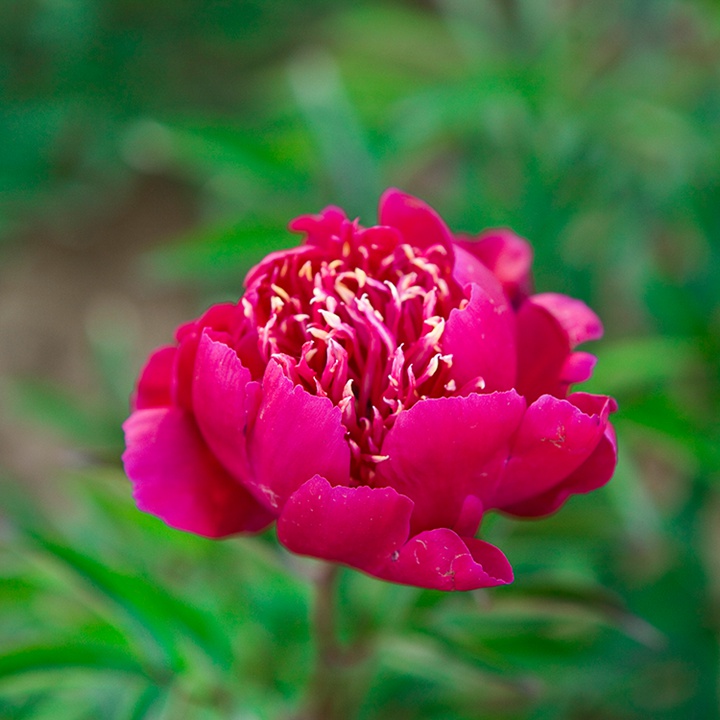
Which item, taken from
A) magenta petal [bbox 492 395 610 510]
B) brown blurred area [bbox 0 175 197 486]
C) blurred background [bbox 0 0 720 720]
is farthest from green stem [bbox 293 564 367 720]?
brown blurred area [bbox 0 175 197 486]

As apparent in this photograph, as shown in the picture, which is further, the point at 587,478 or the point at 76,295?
the point at 76,295

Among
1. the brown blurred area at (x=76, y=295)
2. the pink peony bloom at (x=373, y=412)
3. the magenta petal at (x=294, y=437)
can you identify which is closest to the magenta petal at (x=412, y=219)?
the pink peony bloom at (x=373, y=412)

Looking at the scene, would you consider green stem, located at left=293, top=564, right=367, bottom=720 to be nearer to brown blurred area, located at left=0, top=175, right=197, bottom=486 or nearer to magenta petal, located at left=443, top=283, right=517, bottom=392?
magenta petal, located at left=443, top=283, right=517, bottom=392

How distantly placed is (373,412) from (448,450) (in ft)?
0.12

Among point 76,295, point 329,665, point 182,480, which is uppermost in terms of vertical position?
point 182,480

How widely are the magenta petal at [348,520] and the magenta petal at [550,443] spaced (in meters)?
0.05

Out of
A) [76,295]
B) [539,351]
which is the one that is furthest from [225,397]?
[76,295]

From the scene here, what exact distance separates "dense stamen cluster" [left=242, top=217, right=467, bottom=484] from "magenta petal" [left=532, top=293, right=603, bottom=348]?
6 centimetres

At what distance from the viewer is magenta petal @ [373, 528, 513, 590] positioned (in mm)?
323

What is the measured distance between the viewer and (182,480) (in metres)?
0.37

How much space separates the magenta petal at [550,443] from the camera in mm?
334

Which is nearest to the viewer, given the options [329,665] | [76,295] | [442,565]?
[442,565]

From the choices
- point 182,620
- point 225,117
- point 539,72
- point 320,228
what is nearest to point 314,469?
point 320,228

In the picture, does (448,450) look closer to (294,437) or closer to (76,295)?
(294,437)
